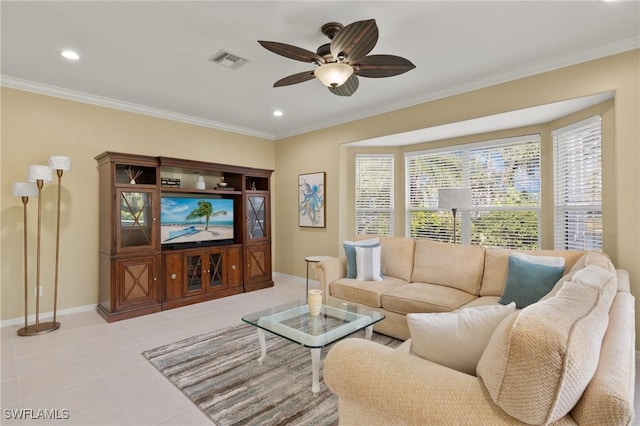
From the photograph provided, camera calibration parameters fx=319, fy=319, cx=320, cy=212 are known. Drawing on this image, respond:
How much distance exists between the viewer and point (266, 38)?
2.69 metres

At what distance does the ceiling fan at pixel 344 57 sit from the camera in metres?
2.12

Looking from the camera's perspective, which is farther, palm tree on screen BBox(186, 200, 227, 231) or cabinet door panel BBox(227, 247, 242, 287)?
cabinet door panel BBox(227, 247, 242, 287)

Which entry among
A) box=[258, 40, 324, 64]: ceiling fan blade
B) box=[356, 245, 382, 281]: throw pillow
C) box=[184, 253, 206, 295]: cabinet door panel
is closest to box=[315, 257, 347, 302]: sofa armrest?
box=[356, 245, 382, 281]: throw pillow

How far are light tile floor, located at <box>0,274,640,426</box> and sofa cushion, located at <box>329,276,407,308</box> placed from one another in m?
1.31

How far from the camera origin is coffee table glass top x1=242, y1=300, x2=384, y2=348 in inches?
91.6

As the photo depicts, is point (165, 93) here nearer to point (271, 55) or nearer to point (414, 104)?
point (271, 55)

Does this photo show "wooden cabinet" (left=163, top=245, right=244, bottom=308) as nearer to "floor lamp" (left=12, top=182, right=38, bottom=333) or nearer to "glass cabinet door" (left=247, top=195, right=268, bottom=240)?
"glass cabinet door" (left=247, top=195, right=268, bottom=240)

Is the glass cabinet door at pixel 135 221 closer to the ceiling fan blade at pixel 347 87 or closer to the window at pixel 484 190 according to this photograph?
the ceiling fan blade at pixel 347 87

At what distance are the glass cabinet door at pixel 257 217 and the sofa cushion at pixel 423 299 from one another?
2699 mm

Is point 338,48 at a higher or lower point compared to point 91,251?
higher

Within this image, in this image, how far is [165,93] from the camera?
155 inches

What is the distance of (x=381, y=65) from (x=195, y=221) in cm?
352

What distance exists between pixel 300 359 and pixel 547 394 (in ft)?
7.45

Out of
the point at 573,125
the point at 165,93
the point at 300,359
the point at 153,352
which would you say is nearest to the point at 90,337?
the point at 153,352
